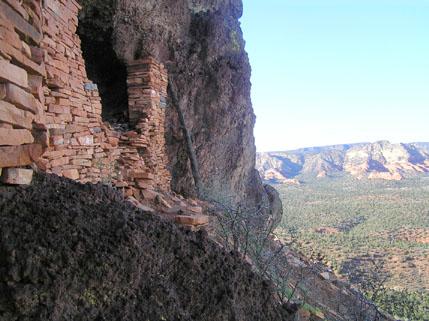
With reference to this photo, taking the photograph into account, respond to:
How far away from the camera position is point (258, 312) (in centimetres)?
218

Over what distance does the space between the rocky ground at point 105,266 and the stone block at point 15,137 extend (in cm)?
21

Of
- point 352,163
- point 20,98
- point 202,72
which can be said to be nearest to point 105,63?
point 202,72

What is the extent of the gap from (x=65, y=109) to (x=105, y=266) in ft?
9.83

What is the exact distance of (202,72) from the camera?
7977mm

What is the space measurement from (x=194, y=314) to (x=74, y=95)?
3.26 meters

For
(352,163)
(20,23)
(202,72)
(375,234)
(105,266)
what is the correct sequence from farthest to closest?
1. (352,163)
2. (375,234)
3. (202,72)
4. (20,23)
5. (105,266)

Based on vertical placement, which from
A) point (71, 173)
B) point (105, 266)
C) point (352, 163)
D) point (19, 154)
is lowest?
point (352, 163)

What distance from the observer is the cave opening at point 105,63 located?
20.1ft

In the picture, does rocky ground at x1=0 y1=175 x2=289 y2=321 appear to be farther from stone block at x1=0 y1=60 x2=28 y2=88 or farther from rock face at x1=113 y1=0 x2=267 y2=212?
rock face at x1=113 y1=0 x2=267 y2=212

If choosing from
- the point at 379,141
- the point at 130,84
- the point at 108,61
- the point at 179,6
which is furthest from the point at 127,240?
the point at 379,141

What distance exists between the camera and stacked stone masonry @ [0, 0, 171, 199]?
1877 millimetres

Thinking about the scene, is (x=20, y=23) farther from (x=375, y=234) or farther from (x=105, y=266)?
(x=375, y=234)

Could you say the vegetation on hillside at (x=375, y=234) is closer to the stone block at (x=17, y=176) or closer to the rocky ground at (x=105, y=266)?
the rocky ground at (x=105, y=266)

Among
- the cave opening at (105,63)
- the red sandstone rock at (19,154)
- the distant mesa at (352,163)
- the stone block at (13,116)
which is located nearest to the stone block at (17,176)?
the red sandstone rock at (19,154)
